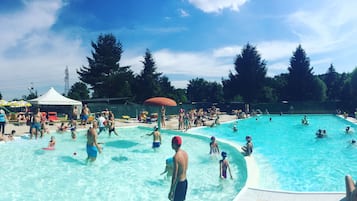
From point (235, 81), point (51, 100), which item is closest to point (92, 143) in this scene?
point (51, 100)

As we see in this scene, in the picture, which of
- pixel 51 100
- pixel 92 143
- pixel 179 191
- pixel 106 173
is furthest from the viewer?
pixel 51 100

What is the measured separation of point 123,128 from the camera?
1955cm

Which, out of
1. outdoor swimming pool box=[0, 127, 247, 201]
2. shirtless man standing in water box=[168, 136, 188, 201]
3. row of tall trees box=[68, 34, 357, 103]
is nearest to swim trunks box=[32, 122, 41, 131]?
outdoor swimming pool box=[0, 127, 247, 201]

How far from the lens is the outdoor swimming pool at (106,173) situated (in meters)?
6.79

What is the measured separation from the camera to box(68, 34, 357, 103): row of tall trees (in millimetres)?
40250

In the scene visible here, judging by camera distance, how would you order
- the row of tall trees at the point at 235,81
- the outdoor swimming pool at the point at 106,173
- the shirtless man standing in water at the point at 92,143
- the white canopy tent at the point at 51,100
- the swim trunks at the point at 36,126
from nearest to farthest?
the outdoor swimming pool at the point at 106,173, the shirtless man standing in water at the point at 92,143, the swim trunks at the point at 36,126, the white canopy tent at the point at 51,100, the row of tall trees at the point at 235,81

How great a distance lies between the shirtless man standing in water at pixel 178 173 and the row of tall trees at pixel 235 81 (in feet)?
116

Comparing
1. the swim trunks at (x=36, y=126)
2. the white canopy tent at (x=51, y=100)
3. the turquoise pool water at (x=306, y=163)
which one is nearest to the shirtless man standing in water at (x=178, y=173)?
the turquoise pool water at (x=306, y=163)

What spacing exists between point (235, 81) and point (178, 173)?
151 ft

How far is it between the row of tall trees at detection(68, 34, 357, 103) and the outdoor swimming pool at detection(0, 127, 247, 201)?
2731 cm

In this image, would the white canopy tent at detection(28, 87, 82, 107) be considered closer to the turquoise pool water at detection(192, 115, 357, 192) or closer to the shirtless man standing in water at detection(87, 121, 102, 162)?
the shirtless man standing in water at detection(87, 121, 102, 162)

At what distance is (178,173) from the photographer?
4141 millimetres

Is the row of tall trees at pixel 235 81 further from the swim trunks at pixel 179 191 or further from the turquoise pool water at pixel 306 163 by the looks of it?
the swim trunks at pixel 179 191

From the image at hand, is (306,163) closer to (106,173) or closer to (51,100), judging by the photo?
(106,173)
